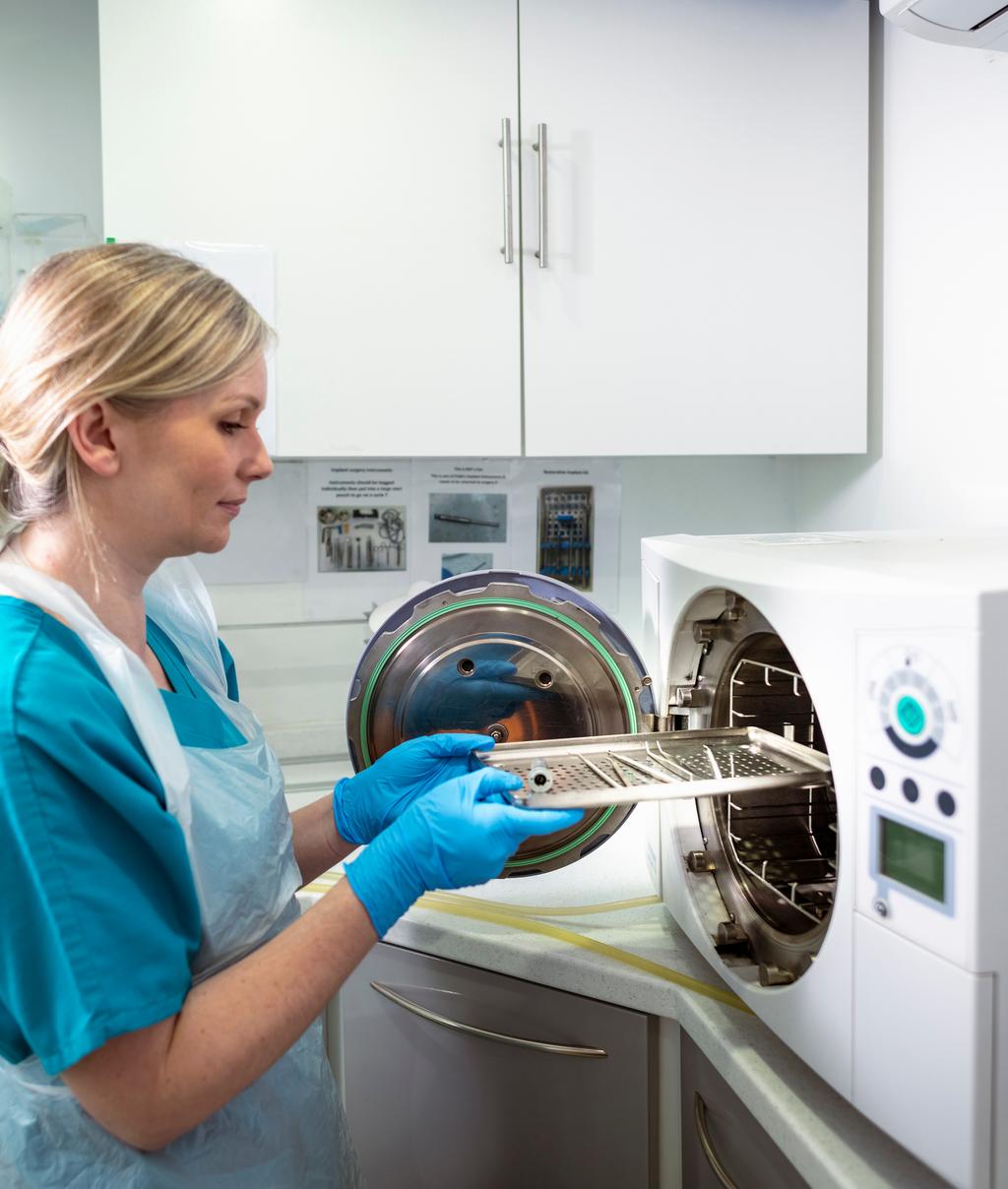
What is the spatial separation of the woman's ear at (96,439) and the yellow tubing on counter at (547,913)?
2.01 feet

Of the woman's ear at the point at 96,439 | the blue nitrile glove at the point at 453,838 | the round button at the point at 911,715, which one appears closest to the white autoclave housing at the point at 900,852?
the round button at the point at 911,715

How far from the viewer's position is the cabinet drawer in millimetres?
868

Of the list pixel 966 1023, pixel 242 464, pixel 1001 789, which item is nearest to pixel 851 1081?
pixel 966 1023

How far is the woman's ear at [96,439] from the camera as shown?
75cm

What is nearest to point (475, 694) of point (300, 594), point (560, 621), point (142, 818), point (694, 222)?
point (560, 621)

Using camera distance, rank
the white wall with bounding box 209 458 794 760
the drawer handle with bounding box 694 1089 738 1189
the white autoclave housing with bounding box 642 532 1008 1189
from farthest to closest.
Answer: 1. the white wall with bounding box 209 458 794 760
2. the drawer handle with bounding box 694 1089 738 1189
3. the white autoclave housing with bounding box 642 532 1008 1189

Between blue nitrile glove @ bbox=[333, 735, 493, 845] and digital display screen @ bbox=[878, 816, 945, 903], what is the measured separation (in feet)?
1.49

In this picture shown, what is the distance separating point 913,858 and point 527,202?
1151 millimetres

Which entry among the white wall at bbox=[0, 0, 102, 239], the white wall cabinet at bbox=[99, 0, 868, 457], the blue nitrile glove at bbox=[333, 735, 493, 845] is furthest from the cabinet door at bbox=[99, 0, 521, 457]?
the blue nitrile glove at bbox=[333, 735, 493, 845]

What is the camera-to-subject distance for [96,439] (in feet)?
2.50

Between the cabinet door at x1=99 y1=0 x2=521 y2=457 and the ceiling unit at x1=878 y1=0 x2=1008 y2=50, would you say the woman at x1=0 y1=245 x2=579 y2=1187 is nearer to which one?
the cabinet door at x1=99 y1=0 x2=521 y2=457

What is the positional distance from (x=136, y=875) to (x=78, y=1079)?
0.46 ft

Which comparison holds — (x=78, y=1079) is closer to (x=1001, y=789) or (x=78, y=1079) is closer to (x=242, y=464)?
(x=242, y=464)

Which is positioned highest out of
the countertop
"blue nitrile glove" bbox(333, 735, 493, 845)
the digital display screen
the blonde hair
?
the blonde hair
